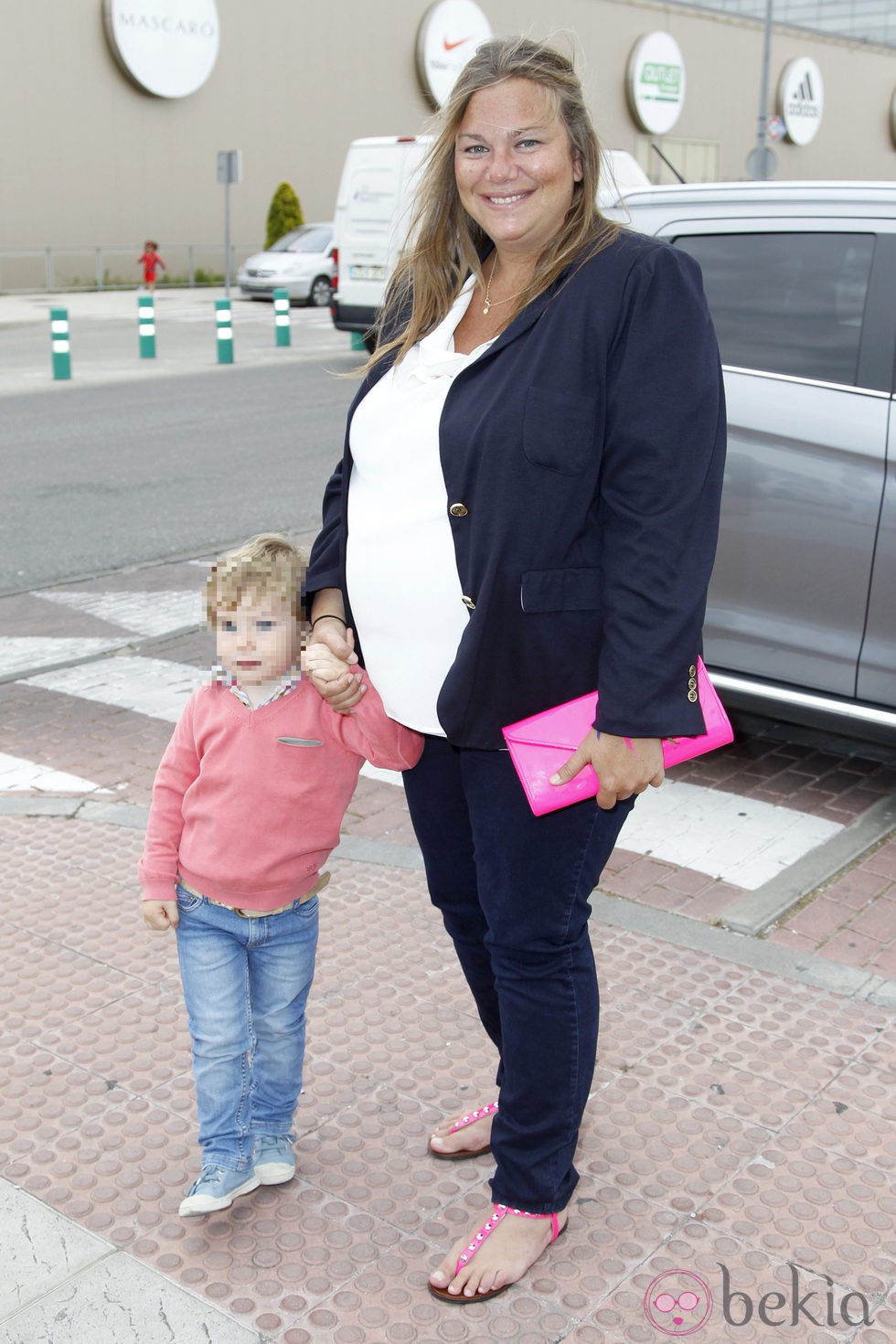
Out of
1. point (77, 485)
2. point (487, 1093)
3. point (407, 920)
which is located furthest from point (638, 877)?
point (77, 485)

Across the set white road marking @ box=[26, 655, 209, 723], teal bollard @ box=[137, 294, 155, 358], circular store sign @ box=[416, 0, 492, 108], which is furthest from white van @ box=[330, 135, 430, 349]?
circular store sign @ box=[416, 0, 492, 108]

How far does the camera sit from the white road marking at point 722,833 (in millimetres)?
4172

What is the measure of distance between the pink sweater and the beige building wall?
26267mm

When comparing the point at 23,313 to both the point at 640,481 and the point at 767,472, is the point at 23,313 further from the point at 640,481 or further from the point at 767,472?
the point at 640,481

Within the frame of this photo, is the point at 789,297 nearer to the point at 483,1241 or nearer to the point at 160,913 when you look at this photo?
the point at 160,913

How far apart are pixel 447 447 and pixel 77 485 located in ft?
27.4

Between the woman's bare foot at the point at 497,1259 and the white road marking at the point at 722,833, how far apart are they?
5.56 ft

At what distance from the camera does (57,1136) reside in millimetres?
2908

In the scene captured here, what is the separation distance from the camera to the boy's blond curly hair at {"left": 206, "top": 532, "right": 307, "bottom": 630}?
8.12ft

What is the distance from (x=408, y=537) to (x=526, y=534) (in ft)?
0.80

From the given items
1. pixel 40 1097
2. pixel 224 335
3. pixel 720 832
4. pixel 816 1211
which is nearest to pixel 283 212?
pixel 224 335

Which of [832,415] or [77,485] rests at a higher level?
[832,415]

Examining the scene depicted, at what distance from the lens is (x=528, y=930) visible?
2371 mm

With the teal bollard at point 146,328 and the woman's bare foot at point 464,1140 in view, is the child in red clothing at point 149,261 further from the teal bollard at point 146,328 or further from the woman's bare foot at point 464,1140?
the woman's bare foot at point 464,1140
